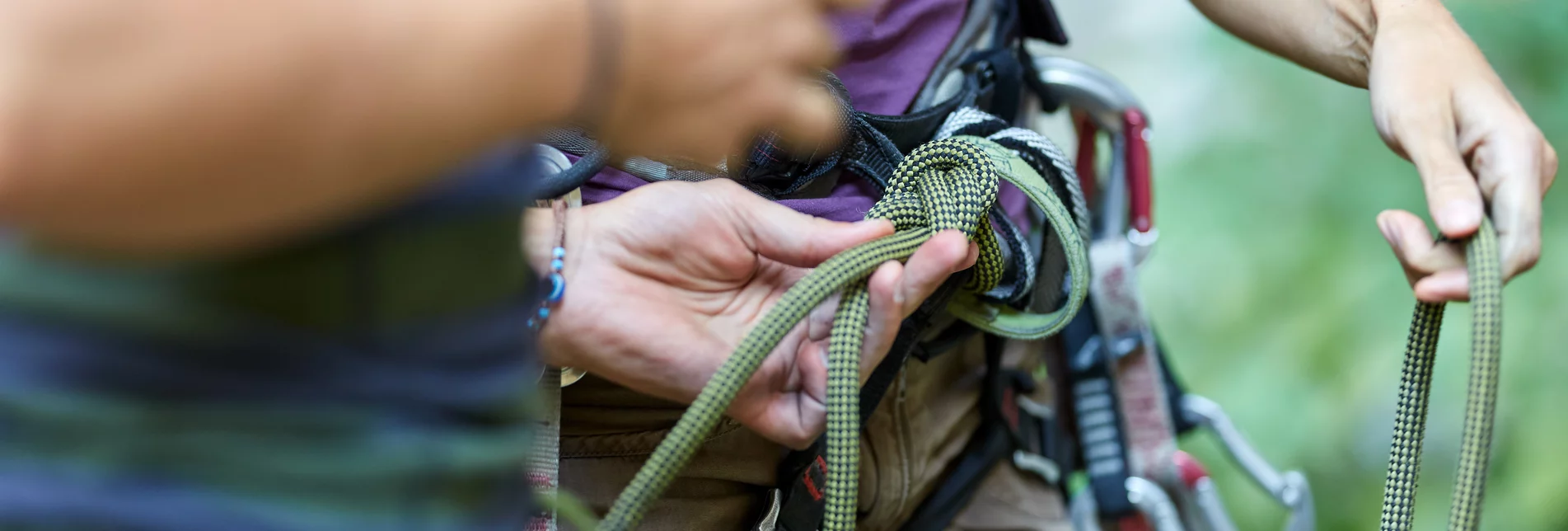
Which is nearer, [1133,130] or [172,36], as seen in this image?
[172,36]

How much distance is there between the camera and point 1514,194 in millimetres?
523

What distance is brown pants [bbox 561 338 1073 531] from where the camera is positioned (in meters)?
0.64

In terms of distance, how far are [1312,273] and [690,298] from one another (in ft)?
4.25

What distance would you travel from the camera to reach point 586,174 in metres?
0.59

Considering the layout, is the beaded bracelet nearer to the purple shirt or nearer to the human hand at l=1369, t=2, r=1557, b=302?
the purple shirt

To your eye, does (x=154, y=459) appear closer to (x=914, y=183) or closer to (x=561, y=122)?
(x=561, y=122)

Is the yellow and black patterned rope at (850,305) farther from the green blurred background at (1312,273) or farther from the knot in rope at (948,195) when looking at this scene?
the green blurred background at (1312,273)

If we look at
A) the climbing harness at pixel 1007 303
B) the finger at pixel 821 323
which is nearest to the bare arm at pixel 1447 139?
the climbing harness at pixel 1007 303

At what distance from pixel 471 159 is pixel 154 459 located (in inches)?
5.2

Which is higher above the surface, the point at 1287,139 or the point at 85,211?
the point at 85,211

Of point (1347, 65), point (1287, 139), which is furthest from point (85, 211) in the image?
point (1287, 139)

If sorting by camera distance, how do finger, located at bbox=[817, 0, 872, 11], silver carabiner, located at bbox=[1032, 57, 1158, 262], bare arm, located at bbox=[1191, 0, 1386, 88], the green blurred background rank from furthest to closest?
the green blurred background, silver carabiner, located at bbox=[1032, 57, 1158, 262], bare arm, located at bbox=[1191, 0, 1386, 88], finger, located at bbox=[817, 0, 872, 11]

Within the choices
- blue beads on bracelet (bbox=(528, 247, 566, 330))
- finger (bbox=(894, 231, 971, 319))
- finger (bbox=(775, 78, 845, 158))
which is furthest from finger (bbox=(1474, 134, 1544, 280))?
blue beads on bracelet (bbox=(528, 247, 566, 330))

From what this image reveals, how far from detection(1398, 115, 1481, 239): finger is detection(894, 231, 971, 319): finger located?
0.73ft
